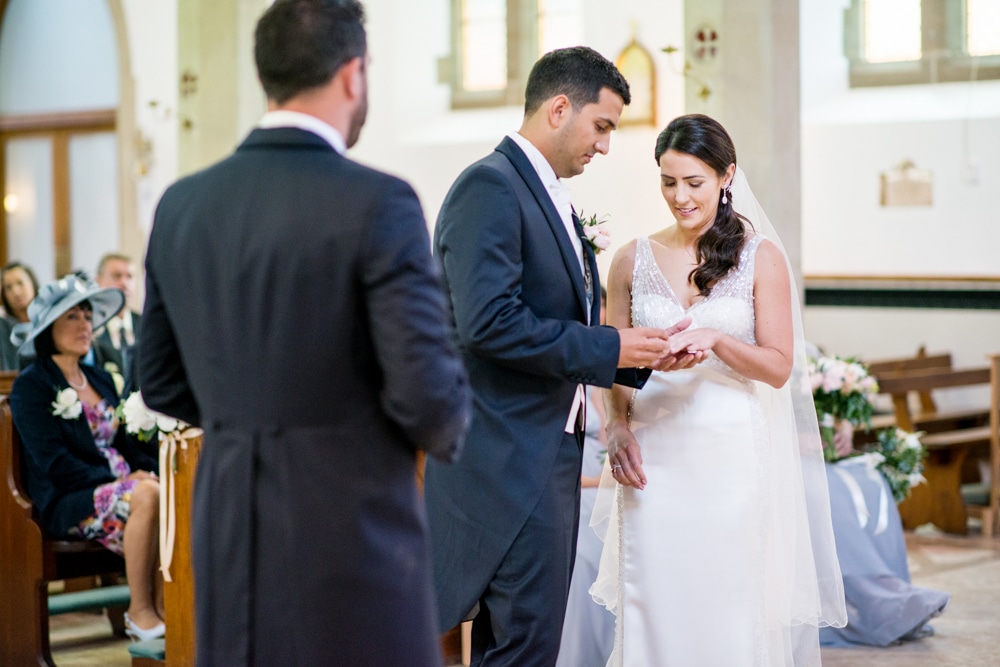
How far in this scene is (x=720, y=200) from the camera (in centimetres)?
352

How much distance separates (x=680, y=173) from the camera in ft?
11.1

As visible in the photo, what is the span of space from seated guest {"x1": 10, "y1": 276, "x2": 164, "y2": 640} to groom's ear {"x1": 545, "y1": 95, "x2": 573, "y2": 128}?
283 centimetres

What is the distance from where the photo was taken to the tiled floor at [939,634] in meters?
4.95

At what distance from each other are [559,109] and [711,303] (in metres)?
0.89

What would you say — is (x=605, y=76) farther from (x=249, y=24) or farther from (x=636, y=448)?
(x=249, y=24)

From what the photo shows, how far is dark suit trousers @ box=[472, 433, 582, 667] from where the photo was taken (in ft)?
8.66

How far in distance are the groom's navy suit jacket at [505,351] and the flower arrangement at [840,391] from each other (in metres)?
3.22

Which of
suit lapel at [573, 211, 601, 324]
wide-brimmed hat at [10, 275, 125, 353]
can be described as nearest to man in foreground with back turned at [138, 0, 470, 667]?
suit lapel at [573, 211, 601, 324]

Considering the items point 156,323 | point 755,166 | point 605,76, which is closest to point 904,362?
point 755,166

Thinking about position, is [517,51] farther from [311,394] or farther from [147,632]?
[311,394]

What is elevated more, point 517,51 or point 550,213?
point 517,51

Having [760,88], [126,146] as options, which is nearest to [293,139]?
[760,88]

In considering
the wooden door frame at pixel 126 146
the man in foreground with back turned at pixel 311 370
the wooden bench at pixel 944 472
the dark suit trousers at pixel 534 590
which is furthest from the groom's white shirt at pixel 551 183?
the wooden door frame at pixel 126 146

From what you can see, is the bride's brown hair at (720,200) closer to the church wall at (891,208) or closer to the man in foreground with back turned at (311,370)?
the man in foreground with back turned at (311,370)
